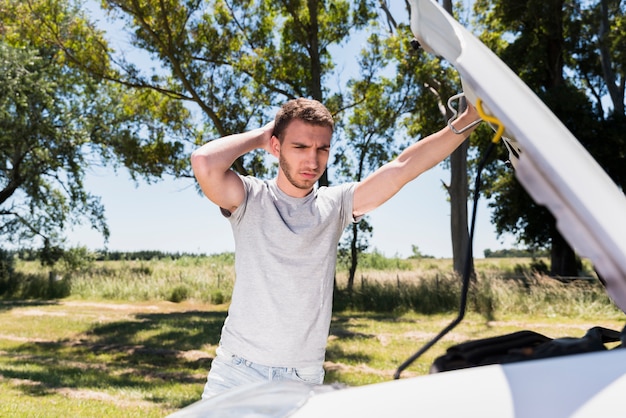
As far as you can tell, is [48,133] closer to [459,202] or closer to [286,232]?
[459,202]

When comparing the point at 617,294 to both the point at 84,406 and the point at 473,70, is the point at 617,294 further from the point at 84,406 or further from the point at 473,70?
the point at 84,406

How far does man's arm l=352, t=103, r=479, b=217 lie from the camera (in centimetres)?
247

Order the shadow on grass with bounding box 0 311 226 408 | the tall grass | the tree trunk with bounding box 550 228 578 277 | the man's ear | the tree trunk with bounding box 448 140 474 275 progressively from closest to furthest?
the man's ear < the shadow on grass with bounding box 0 311 226 408 < the tall grass < the tree trunk with bounding box 448 140 474 275 < the tree trunk with bounding box 550 228 578 277

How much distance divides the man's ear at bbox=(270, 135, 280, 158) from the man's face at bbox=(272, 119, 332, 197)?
0.03 m

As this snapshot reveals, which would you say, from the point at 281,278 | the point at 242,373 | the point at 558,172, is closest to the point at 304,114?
the point at 281,278

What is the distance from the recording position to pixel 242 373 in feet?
7.70

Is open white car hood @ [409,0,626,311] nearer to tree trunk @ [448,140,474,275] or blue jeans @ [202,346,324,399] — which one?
blue jeans @ [202,346,324,399]

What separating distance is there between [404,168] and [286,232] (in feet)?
1.81

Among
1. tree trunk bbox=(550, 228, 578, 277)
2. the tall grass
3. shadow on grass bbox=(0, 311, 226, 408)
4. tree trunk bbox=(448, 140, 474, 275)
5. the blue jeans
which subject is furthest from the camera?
tree trunk bbox=(550, 228, 578, 277)

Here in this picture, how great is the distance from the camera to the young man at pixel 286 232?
2369 mm

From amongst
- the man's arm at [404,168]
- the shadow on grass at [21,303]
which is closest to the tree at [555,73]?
the shadow on grass at [21,303]

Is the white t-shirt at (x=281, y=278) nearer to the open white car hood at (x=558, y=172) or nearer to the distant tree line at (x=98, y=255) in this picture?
the open white car hood at (x=558, y=172)

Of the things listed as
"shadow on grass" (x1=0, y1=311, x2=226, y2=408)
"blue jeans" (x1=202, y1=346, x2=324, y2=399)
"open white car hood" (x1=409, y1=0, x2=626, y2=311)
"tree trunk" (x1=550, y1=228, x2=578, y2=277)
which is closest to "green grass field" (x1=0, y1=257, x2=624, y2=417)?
"shadow on grass" (x1=0, y1=311, x2=226, y2=408)

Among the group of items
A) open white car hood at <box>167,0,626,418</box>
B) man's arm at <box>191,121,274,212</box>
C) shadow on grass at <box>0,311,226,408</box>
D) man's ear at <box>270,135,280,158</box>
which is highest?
man's ear at <box>270,135,280,158</box>
